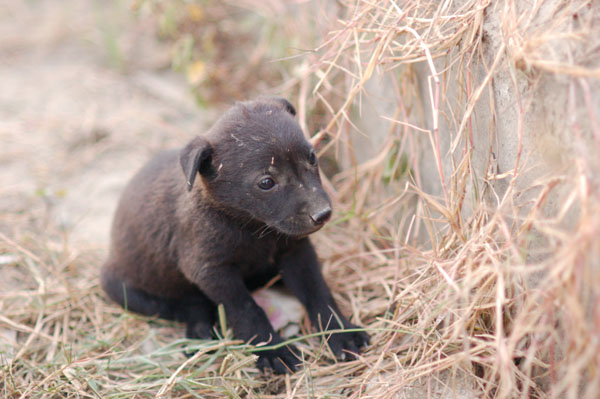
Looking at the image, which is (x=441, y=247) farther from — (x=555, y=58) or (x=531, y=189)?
(x=555, y=58)

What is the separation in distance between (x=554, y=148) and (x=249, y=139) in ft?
5.22

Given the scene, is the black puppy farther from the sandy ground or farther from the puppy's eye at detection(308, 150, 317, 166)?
the sandy ground

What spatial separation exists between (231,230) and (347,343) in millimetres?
948

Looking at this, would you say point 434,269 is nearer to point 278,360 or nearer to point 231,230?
point 278,360

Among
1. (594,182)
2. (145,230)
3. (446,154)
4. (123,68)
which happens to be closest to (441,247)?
(446,154)

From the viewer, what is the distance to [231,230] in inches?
135

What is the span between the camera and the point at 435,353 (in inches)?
110

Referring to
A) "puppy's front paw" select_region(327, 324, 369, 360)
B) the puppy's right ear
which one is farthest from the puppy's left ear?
"puppy's front paw" select_region(327, 324, 369, 360)

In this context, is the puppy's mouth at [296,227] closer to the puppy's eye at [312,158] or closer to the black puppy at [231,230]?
the black puppy at [231,230]

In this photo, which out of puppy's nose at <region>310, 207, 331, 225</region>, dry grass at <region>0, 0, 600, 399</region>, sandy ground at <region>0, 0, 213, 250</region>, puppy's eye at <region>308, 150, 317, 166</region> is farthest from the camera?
sandy ground at <region>0, 0, 213, 250</region>

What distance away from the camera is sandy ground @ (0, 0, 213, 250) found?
5309mm

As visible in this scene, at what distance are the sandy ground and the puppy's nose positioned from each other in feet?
8.32

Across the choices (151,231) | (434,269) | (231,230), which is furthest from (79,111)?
(434,269)

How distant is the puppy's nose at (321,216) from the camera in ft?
9.88
